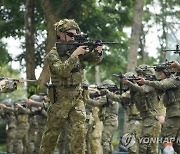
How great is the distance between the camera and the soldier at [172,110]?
9781 millimetres

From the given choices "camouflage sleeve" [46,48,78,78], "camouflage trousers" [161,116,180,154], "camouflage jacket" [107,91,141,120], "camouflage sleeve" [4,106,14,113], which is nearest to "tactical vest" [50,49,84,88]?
"camouflage sleeve" [46,48,78,78]

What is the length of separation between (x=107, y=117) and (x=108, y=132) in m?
0.36

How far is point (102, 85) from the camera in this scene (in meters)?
13.7

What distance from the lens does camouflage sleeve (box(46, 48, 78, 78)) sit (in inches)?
334

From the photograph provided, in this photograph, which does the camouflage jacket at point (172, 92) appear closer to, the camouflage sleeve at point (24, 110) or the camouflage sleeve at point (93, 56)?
the camouflage sleeve at point (93, 56)

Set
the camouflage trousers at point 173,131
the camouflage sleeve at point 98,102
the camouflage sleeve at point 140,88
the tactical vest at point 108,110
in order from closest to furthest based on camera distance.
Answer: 1. the camouflage trousers at point 173,131
2. the camouflage sleeve at point 140,88
3. the camouflage sleeve at point 98,102
4. the tactical vest at point 108,110

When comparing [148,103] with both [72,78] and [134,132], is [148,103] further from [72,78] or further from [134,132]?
[72,78]

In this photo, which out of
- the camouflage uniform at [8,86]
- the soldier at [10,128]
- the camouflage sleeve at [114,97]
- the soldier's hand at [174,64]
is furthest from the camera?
the soldier at [10,128]

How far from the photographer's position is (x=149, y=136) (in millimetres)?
11070

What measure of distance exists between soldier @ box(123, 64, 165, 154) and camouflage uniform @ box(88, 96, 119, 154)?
2.39 meters

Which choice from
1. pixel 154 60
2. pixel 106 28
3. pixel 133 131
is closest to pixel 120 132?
pixel 106 28

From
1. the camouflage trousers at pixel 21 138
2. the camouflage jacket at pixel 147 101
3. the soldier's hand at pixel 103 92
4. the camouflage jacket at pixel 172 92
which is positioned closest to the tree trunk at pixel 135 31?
the camouflage trousers at pixel 21 138

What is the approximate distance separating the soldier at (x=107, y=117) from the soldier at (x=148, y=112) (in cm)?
239

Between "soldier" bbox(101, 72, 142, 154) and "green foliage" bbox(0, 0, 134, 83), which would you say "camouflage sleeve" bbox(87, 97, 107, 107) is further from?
→ "green foliage" bbox(0, 0, 134, 83)
